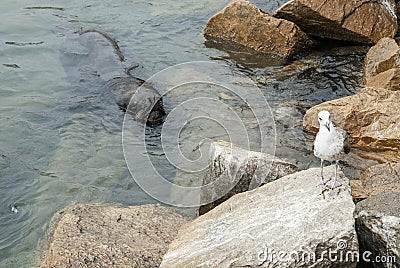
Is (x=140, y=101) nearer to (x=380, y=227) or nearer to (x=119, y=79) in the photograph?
(x=119, y=79)

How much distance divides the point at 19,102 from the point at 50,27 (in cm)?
313

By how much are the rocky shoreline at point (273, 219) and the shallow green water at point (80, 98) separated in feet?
2.48

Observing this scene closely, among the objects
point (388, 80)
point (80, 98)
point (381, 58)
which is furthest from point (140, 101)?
point (381, 58)

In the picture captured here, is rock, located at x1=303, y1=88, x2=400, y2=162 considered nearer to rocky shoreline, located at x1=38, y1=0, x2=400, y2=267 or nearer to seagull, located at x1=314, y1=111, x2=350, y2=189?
rocky shoreline, located at x1=38, y1=0, x2=400, y2=267

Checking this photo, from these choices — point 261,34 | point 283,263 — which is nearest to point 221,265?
point 283,263

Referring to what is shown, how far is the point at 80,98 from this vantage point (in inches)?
350

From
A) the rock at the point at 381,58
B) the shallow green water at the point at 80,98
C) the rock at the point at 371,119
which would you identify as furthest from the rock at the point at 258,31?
the rock at the point at 371,119

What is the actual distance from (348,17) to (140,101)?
4569 millimetres

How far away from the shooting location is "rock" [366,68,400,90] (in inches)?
325

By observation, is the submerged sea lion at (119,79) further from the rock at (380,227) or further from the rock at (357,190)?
the rock at (380,227)

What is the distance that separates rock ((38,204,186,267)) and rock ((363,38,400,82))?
16.1 feet

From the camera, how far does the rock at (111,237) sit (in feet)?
15.5

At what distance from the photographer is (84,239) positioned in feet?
16.3

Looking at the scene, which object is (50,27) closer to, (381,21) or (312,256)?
(381,21)
